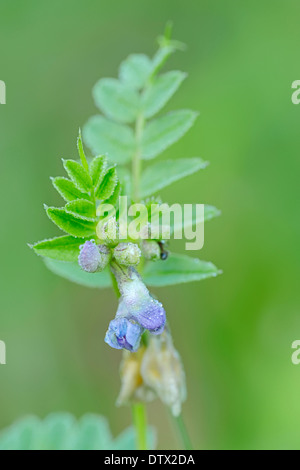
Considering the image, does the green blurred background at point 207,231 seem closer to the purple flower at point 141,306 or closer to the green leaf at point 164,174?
the green leaf at point 164,174

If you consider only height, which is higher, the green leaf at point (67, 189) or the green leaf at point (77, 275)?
the green leaf at point (67, 189)

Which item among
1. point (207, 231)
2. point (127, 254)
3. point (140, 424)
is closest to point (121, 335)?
point (127, 254)

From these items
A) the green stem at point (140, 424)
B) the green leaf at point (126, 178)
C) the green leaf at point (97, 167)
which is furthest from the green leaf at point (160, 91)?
the green stem at point (140, 424)

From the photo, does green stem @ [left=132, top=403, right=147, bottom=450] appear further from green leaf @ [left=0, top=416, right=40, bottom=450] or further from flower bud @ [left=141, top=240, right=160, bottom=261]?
green leaf @ [left=0, top=416, right=40, bottom=450]

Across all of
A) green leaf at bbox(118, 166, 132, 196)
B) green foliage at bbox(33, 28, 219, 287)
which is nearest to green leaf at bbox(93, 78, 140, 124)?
green foliage at bbox(33, 28, 219, 287)

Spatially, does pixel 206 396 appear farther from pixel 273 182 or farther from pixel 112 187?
pixel 112 187
